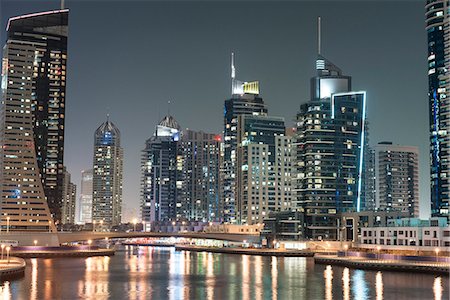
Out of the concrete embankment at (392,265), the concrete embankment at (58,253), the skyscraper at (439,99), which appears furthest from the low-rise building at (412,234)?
the concrete embankment at (58,253)

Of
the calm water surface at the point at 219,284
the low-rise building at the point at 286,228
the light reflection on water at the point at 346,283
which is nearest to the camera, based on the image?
the calm water surface at the point at 219,284

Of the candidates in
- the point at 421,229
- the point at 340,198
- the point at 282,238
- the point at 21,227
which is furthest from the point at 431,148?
the point at 21,227

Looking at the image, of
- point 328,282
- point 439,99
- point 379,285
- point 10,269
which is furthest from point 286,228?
point 10,269

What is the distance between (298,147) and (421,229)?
241 feet

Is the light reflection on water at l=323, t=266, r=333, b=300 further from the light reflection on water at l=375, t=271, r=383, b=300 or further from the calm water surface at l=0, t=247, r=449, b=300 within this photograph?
the light reflection on water at l=375, t=271, r=383, b=300

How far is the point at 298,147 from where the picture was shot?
18162cm

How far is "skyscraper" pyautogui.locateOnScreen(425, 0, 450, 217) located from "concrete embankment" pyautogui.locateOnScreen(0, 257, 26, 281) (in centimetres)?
11541

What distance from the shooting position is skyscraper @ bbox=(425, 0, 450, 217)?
177000mm

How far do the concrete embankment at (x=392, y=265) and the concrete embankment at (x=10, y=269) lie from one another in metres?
50.0

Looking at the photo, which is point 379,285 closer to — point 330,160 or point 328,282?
point 328,282

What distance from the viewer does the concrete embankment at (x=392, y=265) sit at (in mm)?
93375

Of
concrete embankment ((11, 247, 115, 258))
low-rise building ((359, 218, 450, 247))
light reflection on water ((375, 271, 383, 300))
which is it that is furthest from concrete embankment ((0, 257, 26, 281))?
low-rise building ((359, 218, 450, 247))

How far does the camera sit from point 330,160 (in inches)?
6919

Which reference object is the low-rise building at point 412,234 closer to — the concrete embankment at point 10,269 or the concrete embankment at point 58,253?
the concrete embankment at point 58,253
